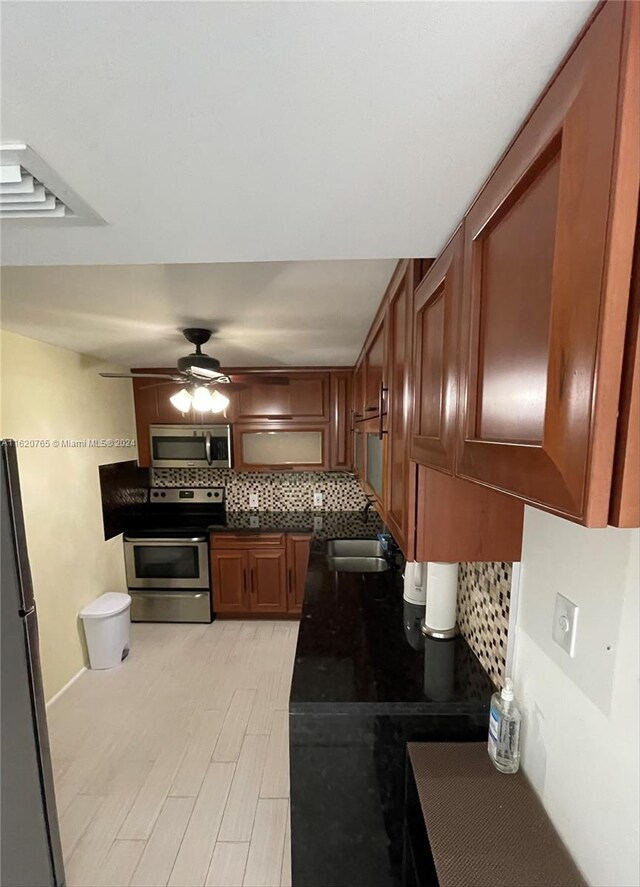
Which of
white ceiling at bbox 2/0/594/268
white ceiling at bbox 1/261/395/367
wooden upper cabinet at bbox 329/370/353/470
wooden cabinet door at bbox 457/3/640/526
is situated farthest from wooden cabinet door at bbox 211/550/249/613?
wooden cabinet door at bbox 457/3/640/526

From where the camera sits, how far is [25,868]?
1.19 metres

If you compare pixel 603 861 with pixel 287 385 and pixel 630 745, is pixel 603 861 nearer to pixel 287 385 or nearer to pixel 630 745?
pixel 630 745

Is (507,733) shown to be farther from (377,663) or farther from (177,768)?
(177,768)

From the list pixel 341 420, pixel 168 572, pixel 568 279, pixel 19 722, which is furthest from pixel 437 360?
pixel 168 572

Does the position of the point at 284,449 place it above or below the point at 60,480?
above

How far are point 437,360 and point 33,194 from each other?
838 millimetres

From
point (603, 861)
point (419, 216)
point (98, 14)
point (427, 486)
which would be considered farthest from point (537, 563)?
point (98, 14)

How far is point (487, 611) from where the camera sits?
4.08 ft

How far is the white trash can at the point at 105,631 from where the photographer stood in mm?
2529

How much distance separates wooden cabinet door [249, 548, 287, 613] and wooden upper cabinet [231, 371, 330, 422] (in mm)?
1184

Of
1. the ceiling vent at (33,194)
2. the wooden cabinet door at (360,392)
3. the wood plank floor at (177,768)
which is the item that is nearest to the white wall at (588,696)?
the ceiling vent at (33,194)

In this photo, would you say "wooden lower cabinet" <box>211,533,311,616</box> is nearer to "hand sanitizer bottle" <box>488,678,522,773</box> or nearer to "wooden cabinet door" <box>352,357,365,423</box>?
"wooden cabinet door" <box>352,357,365,423</box>

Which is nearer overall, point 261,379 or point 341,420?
point 261,379

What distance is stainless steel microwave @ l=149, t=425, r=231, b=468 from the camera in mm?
3139
